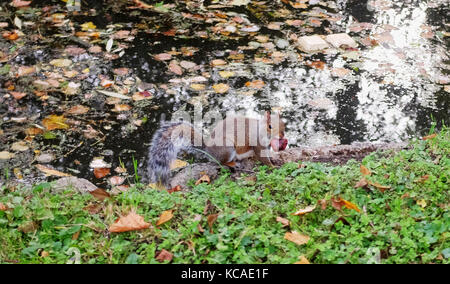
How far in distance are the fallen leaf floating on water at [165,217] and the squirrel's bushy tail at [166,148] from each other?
85 cm

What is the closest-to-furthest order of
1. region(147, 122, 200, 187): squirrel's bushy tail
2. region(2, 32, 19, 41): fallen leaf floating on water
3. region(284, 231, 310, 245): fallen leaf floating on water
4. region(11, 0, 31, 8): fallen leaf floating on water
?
region(284, 231, 310, 245): fallen leaf floating on water → region(147, 122, 200, 187): squirrel's bushy tail → region(2, 32, 19, 41): fallen leaf floating on water → region(11, 0, 31, 8): fallen leaf floating on water

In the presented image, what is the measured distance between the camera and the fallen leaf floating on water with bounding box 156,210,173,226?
268 cm

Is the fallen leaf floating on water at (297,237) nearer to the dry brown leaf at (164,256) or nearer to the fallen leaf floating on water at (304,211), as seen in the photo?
the fallen leaf floating on water at (304,211)

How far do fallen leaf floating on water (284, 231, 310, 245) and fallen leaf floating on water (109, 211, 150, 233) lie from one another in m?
0.82

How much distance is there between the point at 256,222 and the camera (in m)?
2.65

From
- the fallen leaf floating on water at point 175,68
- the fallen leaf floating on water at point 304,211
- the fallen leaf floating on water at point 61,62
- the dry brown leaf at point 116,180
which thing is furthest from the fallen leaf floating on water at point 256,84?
the fallen leaf floating on water at point 304,211

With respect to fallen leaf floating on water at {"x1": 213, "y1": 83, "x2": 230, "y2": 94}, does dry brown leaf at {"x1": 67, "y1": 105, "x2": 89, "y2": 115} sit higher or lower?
lower

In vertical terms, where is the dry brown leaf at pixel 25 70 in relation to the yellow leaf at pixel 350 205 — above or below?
below

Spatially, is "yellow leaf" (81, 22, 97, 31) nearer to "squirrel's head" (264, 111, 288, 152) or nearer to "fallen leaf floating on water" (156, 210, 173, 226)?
"squirrel's head" (264, 111, 288, 152)

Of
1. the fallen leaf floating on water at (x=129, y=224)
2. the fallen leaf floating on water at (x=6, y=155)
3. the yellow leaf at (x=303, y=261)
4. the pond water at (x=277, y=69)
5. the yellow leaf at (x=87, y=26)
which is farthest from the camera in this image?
the yellow leaf at (x=87, y=26)

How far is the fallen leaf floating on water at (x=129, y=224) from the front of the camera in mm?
2574

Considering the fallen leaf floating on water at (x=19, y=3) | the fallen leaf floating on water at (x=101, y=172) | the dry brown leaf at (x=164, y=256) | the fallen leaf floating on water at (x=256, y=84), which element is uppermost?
the fallen leaf floating on water at (x=19, y=3)

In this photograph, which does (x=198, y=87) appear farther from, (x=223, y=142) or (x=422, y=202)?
(x=422, y=202)

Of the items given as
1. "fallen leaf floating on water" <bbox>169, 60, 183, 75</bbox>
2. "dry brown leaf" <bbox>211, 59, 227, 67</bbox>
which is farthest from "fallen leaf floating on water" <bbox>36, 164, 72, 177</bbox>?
"dry brown leaf" <bbox>211, 59, 227, 67</bbox>
